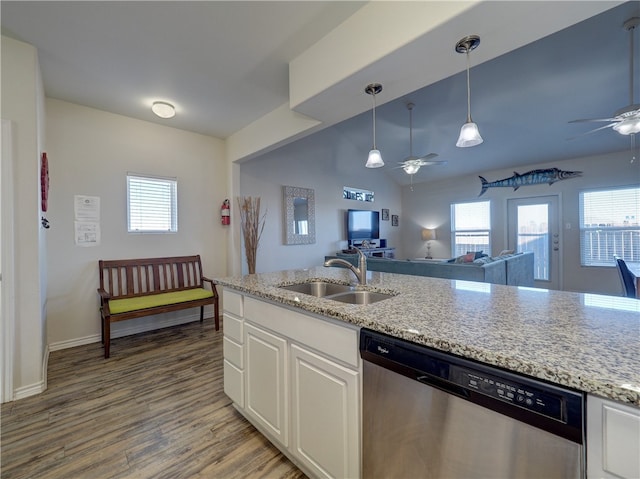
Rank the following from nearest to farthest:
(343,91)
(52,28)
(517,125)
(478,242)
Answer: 1. (52,28)
2. (343,91)
3. (517,125)
4. (478,242)

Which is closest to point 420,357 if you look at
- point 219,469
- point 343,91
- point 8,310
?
point 219,469

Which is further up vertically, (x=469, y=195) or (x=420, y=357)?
(x=469, y=195)

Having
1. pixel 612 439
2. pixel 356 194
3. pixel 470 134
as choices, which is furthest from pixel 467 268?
pixel 356 194

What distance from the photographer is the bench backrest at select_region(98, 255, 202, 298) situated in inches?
123

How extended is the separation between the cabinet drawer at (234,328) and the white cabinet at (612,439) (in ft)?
5.00

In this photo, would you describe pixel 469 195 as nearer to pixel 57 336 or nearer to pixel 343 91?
pixel 343 91

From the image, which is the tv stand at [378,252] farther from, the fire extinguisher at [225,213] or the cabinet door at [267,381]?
the cabinet door at [267,381]

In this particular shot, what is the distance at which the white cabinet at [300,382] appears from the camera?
3.65 feet

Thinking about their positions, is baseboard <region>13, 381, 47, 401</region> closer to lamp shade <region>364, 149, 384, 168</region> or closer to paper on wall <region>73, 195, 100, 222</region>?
paper on wall <region>73, 195, 100, 222</region>

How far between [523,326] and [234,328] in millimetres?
1495

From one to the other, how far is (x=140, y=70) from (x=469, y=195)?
253 inches

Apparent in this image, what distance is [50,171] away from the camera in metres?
2.80

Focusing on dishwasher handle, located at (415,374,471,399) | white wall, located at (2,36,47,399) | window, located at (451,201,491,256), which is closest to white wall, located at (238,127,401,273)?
window, located at (451,201,491,256)

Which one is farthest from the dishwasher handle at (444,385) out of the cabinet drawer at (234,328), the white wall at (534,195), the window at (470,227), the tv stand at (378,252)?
the window at (470,227)
